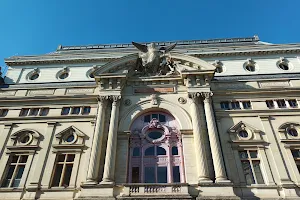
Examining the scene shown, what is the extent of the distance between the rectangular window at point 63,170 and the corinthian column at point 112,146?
3370mm

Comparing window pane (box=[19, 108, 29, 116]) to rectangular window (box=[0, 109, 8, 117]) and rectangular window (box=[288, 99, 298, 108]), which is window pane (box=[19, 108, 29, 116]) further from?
rectangular window (box=[288, 99, 298, 108])

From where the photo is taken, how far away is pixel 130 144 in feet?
71.7

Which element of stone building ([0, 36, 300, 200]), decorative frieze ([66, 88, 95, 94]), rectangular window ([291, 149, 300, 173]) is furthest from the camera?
decorative frieze ([66, 88, 95, 94])

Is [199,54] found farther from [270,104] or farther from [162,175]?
[162,175]

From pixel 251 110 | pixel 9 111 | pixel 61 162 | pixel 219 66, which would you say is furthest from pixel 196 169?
pixel 9 111

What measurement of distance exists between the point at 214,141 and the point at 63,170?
12.3 m

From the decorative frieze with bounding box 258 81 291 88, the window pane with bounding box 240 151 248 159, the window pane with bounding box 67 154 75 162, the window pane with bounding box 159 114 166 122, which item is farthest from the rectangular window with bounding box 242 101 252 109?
the window pane with bounding box 67 154 75 162

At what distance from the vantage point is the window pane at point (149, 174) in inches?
774

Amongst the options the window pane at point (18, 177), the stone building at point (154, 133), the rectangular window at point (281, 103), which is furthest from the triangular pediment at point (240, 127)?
the window pane at point (18, 177)

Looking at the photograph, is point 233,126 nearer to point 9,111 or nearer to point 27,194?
point 27,194

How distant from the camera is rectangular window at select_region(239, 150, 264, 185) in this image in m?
19.4

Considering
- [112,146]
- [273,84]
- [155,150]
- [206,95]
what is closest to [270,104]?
[273,84]

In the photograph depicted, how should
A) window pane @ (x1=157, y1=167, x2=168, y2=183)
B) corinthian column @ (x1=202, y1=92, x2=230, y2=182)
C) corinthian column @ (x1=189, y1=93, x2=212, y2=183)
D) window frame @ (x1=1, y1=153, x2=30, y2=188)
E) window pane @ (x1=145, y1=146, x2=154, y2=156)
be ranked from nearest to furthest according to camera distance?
corinthian column @ (x1=202, y1=92, x2=230, y2=182) < corinthian column @ (x1=189, y1=93, x2=212, y2=183) < window pane @ (x1=157, y1=167, x2=168, y2=183) < window frame @ (x1=1, y1=153, x2=30, y2=188) < window pane @ (x1=145, y1=146, x2=154, y2=156)

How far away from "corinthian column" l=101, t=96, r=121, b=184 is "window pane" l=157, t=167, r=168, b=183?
11.5 feet
